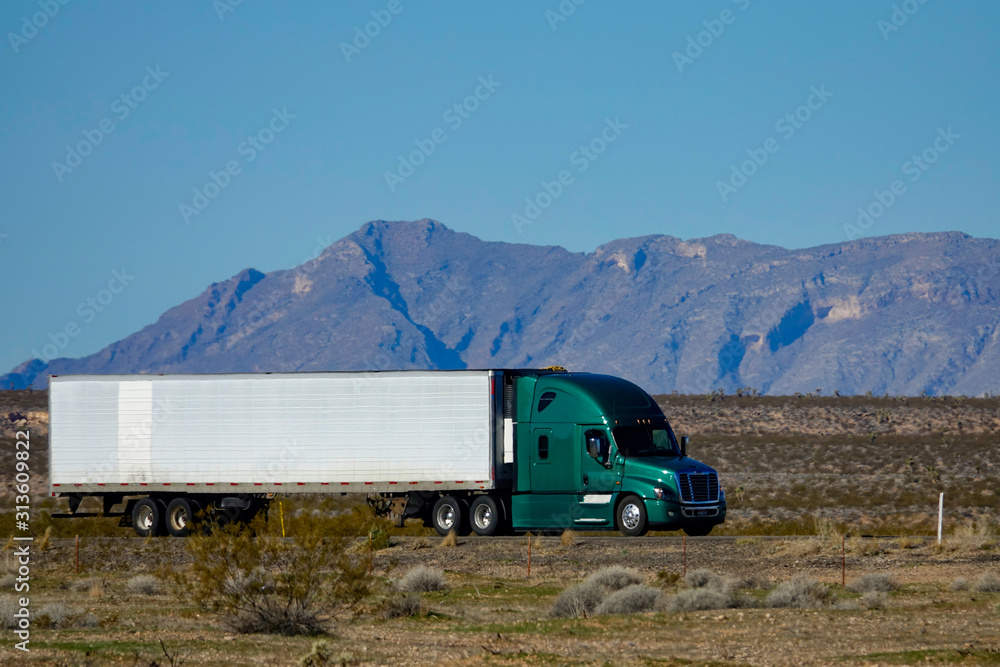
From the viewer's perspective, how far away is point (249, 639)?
15.7 metres

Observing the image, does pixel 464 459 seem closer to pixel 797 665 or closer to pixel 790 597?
pixel 790 597

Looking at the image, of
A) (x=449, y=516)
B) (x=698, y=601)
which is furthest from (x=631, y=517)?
(x=698, y=601)

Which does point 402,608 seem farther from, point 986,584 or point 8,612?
point 986,584

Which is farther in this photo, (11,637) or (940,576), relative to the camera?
(940,576)

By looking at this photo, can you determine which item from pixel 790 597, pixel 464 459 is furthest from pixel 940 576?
pixel 464 459

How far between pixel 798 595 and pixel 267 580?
7.85 m

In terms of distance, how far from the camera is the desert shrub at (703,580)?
20.9 meters

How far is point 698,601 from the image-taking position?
1872 centimetres

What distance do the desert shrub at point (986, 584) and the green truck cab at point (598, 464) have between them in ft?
25.3

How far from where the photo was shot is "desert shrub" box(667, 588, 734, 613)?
18.7 meters

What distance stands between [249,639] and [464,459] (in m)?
14.0

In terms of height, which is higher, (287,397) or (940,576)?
(287,397)

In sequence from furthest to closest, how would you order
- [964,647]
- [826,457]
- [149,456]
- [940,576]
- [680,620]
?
[826,457] < [149,456] < [940,576] < [680,620] < [964,647]

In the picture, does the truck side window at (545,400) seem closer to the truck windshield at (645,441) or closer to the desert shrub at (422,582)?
the truck windshield at (645,441)
